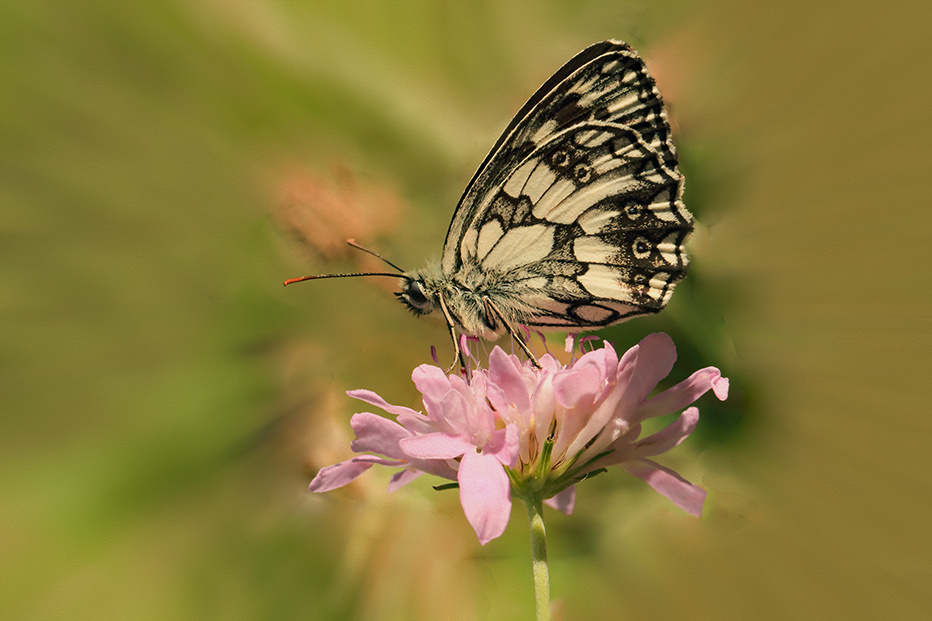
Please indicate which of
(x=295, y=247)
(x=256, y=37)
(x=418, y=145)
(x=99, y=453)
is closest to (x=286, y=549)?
(x=99, y=453)

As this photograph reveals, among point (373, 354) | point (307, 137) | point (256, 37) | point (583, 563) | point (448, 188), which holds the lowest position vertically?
point (583, 563)

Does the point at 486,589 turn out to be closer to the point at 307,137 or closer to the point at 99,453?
the point at 99,453

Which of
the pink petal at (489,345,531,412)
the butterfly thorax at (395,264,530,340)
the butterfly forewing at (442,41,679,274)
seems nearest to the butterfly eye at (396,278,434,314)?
the butterfly thorax at (395,264,530,340)

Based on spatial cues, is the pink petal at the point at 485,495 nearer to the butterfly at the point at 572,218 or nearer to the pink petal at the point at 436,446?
the pink petal at the point at 436,446

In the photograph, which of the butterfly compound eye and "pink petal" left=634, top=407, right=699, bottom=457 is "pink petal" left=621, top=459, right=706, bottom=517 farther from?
the butterfly compound eye

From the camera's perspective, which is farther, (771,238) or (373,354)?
(373,354)

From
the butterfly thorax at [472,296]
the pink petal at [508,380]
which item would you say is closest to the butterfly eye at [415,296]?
the butterfly thorax at [472,296]

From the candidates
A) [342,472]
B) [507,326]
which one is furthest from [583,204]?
[342,472]
